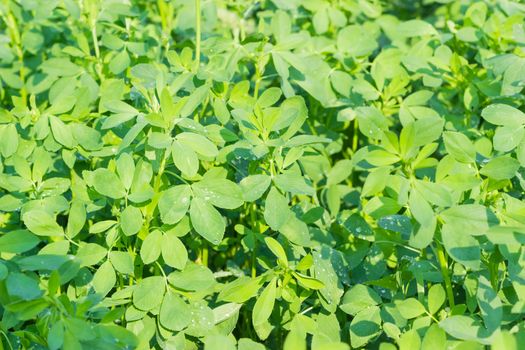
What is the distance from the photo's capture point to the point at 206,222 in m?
1.91

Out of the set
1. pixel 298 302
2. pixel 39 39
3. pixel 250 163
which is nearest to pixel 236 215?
pixel 250 163

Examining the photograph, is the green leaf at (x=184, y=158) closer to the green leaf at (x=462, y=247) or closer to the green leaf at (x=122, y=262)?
the green leaf at (x=122, y=262)

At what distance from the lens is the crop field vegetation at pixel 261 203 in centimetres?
178

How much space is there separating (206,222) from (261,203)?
0.41 m

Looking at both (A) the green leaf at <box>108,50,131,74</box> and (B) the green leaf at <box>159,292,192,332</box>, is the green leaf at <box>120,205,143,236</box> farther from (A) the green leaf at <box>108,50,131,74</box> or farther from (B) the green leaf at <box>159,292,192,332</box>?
(A) the green leaf at <box>108,50,131,74</box>

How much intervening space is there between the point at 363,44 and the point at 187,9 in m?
0.74

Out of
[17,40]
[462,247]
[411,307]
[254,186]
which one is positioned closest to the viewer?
[462,247]

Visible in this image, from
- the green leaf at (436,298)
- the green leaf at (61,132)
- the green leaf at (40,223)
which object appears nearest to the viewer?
the green leaf at (436,298)

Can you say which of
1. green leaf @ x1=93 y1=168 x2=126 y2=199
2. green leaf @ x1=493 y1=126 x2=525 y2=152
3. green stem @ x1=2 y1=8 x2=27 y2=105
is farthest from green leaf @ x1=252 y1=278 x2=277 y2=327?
green stem @ x1=2 y1=8 x2=27 y2=105

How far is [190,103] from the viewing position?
1979 mm

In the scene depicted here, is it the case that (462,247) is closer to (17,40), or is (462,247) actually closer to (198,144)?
(198,144)

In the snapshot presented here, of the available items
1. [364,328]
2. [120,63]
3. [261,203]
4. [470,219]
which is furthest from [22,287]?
[470,219]

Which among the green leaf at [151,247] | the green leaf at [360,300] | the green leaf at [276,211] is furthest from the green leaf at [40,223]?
the green leaf at [360,300]

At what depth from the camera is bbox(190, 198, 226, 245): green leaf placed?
1.90m
